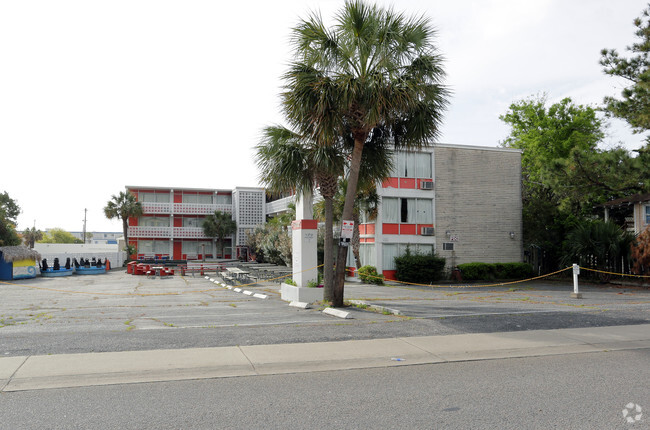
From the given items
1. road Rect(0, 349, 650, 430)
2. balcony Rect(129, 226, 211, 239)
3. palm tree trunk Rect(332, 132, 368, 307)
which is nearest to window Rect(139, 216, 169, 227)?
balcony Rect(129, 226, 211, 239)

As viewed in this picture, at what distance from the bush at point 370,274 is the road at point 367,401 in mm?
18938

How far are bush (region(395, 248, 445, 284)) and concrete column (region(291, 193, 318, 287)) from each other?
12479mm

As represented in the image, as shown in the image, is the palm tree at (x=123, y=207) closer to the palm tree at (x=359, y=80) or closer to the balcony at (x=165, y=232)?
the balcony at (x=165, y=232)

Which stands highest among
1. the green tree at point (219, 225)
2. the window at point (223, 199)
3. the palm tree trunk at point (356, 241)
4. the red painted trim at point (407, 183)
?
the window at point (223, 199)

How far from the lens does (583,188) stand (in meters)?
22.6

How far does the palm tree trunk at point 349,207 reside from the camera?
12.8 meters

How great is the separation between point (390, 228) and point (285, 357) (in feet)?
69.0

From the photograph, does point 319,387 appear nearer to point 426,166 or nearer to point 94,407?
point 94,407

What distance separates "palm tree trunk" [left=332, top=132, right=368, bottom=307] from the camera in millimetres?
12766

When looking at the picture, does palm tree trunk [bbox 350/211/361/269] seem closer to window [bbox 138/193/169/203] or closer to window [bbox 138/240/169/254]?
window [bbox 138/240/169/254]

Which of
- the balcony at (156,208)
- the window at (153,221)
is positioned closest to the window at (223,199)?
the balcony at (156,208)

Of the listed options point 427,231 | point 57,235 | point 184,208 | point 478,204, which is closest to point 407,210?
point 427,231

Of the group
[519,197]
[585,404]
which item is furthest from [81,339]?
[519,197]

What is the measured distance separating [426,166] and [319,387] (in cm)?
2408
